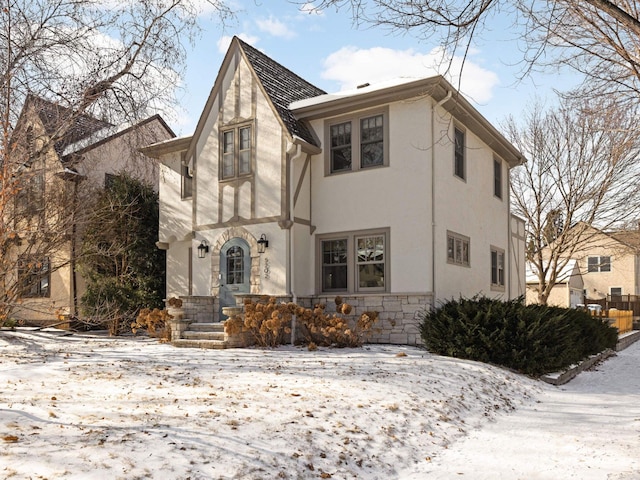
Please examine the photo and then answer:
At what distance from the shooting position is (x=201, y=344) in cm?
1236

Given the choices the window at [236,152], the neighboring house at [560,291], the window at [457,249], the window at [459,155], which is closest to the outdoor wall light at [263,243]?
the window at [236,152]

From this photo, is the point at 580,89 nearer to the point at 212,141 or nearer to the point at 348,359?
the point at 348,359

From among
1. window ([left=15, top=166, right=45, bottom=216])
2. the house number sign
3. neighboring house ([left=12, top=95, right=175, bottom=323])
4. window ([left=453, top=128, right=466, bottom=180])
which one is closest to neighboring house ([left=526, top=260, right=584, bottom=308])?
window ([left=453, top=128, right=466, bottom=180])

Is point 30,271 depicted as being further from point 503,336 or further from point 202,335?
point 503,336

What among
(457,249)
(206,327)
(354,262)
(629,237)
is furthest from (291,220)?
(629,237)

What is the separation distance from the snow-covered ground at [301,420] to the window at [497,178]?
872 centimetres

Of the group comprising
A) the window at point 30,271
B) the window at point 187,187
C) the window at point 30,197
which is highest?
the window at point 187,187

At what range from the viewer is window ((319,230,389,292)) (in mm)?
13641

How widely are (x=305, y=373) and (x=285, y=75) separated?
34.8ft

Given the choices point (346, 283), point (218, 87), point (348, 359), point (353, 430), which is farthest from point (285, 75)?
point (353, 430)

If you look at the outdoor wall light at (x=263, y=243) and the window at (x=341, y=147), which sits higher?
the window at (x=341, y=147)

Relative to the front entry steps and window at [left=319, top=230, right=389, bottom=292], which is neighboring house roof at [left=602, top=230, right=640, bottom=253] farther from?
the front entry steps

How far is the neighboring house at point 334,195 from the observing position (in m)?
13.2

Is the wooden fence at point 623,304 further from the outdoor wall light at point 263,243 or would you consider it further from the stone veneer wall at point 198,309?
the stone veneer wall at point 198,309
